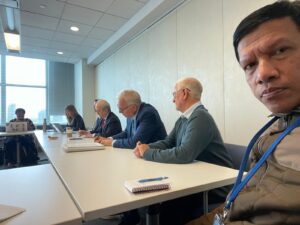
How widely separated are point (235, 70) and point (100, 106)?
1921 millimetres

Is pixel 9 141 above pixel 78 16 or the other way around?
Answer: the other way around

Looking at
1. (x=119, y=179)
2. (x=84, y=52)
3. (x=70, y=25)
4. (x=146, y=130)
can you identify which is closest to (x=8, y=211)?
(x=119, y=179)

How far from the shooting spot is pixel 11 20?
3270 millimetres

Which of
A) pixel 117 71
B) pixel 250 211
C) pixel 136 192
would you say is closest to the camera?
pixel 250 211

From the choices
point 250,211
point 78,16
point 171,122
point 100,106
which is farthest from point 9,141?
point 250,211

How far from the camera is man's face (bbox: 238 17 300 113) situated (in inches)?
21.4

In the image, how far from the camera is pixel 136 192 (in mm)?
815

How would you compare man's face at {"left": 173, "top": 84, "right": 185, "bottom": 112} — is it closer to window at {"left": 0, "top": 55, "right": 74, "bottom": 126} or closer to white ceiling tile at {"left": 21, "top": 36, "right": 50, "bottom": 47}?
white ceiling tile at {"left": 21, "top": 36, "right": 50, "bottom": 47}

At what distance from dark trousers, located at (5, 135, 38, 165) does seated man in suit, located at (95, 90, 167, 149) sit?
3.17 metres

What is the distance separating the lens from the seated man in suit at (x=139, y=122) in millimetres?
1858

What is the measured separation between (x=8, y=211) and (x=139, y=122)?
137 centimetres

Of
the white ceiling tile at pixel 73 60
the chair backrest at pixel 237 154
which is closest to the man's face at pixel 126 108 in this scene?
the chair backrest at pixel 237 154

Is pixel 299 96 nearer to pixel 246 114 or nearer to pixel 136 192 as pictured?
pixel 136 192

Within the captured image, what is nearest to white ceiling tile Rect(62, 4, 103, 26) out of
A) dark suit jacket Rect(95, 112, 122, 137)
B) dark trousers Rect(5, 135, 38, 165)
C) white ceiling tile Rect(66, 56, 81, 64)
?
dark suit jacket Rect(95, 112, 122, 137)
